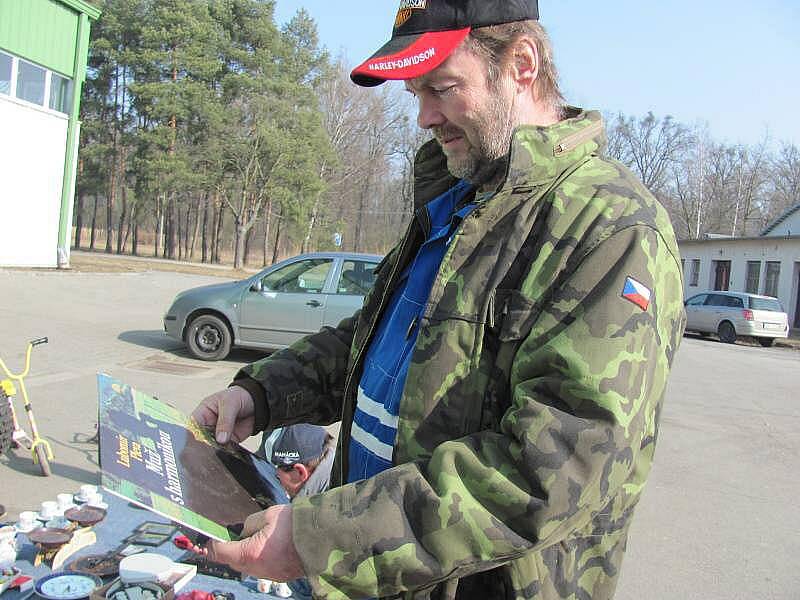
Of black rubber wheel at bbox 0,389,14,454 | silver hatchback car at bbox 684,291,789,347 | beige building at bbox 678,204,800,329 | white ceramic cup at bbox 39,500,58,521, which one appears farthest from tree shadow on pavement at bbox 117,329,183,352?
beige building at bbox 678,204,800,329

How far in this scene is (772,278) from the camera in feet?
100.0

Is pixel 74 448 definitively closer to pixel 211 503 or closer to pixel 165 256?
pixel 211 503

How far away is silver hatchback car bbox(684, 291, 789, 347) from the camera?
20438mm

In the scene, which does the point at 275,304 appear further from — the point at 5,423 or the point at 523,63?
the point at 523,63

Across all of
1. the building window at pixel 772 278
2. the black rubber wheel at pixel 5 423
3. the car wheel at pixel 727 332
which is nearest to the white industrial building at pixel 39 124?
the black rubber wheel at pixel 5 423

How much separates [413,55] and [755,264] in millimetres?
34765

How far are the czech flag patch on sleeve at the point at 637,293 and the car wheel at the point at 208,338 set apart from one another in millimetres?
9168

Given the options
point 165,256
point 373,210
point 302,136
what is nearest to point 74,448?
point 302,136

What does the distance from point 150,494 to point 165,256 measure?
48731 mm

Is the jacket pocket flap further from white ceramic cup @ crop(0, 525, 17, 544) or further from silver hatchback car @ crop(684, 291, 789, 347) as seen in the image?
silver hatchback car @ crop(684, 291, 789, 347)

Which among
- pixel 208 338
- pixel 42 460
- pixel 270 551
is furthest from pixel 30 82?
pixel 270 551

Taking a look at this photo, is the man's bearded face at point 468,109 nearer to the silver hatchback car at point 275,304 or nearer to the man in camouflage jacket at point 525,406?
the man in camouflage jacket at point 525,406

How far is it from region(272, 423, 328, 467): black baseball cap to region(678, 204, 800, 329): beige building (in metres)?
30.4

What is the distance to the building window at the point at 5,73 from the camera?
1948 cm
